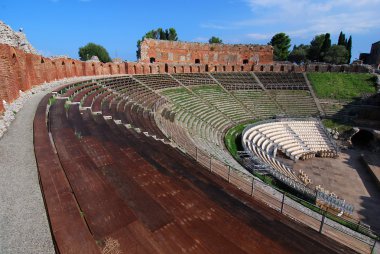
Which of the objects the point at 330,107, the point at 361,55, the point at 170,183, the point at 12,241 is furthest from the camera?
the point at 361,55

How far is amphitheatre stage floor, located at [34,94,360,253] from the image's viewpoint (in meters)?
3.81

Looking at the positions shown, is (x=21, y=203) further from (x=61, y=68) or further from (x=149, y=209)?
(x=61, y=68)

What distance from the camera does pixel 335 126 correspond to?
28.3m

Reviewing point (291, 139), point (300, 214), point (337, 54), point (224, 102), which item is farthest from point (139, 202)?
point (337, 54)

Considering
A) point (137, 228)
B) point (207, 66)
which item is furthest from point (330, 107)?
point (137, 228)

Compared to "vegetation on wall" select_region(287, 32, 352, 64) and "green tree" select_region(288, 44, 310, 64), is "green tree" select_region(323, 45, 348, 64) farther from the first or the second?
"green tree" select_region(288, 44, 310, 64)

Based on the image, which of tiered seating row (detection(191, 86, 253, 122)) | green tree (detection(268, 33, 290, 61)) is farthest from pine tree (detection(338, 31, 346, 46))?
tiered seating row (detection(191, 86, 253, 122))

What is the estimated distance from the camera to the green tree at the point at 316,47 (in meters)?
62.9

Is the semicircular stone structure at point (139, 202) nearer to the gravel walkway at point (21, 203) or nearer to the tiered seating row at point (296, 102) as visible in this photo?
the gravel walkway at point (21, 203)

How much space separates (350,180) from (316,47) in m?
56.3

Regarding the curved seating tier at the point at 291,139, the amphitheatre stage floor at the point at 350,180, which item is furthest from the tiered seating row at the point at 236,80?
the amphitheatre stage floor at the point at 350,180

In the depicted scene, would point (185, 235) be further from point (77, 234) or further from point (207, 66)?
point (207, 66)

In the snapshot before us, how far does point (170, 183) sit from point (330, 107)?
32816 mm

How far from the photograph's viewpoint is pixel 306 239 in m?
4.29
